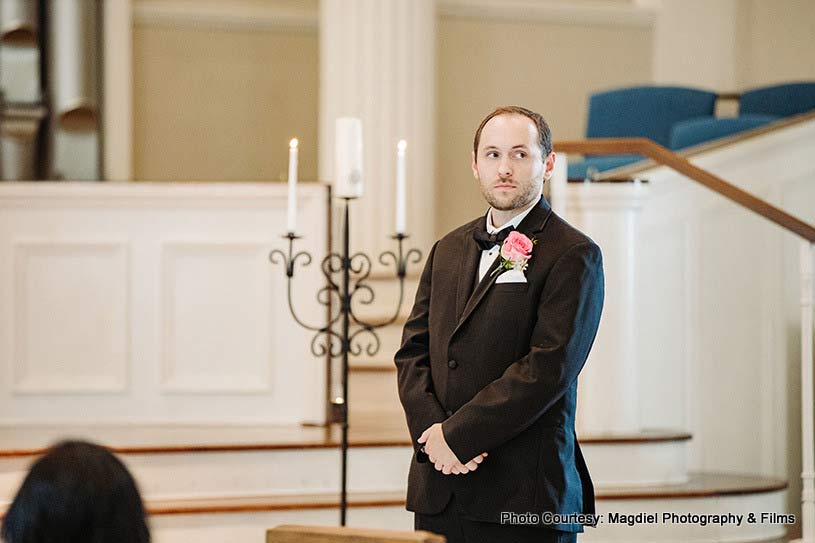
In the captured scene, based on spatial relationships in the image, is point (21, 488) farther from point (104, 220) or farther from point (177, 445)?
point (104, 220)

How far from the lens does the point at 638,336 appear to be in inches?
168

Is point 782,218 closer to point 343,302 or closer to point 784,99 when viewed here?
point 343,302

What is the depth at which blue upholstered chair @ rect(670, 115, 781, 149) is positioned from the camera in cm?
511

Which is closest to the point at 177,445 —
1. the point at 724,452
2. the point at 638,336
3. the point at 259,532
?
the point at 259,532

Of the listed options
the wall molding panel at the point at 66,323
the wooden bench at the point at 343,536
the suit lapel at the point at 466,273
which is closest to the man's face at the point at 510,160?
the suit lapel at the point at 466,273

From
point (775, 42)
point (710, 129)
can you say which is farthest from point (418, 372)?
point (775, 42)

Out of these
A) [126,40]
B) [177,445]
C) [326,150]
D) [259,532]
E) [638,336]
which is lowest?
[259,532]

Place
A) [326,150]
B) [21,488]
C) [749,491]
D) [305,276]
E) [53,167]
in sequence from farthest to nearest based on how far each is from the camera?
[326,150], [53,167], [305,276], [749,491], [21,488]

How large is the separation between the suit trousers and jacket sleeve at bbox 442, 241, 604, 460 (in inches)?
5.6

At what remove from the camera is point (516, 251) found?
2.22 meters

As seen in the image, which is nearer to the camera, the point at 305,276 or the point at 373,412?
the point at 305,276

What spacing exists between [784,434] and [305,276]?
184cm

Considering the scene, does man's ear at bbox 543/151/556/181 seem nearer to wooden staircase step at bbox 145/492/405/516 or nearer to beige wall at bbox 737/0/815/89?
wooden staircase step at bbox 145/492/405/516

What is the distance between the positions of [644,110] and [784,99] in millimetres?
682
